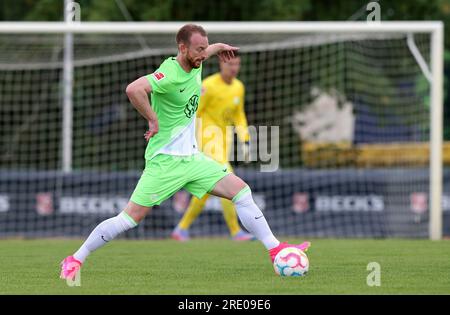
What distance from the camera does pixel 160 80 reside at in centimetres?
816

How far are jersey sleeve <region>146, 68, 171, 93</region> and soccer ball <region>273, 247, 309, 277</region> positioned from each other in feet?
5.24

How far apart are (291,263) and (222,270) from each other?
3.24ft

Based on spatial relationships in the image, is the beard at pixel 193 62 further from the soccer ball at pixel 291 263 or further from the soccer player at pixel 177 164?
the soccer ball at pixel 291 263

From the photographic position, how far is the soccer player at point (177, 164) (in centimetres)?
819

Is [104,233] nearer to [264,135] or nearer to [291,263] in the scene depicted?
[291,263]

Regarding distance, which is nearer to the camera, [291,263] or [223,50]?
[291,263]

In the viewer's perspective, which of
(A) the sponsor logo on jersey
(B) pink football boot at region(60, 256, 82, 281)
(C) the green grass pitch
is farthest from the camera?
(A) the sponsor logo on jersey

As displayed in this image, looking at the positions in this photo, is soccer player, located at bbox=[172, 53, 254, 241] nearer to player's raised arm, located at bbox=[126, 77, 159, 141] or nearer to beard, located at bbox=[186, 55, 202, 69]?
beard, located at bbox=[186, 55, 202, 69]

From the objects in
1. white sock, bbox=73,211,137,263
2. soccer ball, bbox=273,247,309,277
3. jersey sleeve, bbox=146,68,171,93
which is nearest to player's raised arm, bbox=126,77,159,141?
jersey sleeve, bbox=146,68,171,93

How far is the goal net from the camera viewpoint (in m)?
15.5

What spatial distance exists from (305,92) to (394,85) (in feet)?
5.69

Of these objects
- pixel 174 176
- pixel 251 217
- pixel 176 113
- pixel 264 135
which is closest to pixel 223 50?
pixel 176 113
